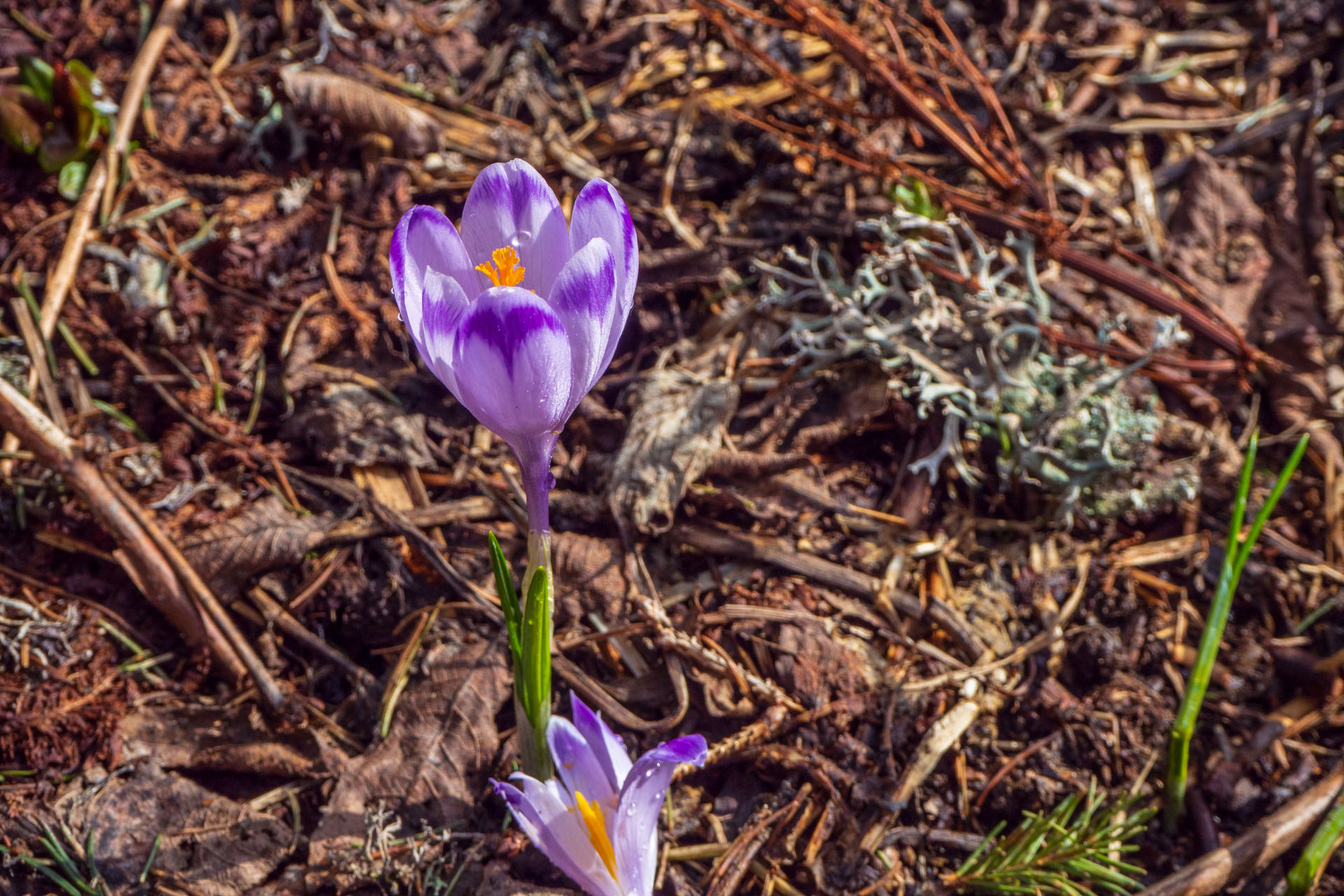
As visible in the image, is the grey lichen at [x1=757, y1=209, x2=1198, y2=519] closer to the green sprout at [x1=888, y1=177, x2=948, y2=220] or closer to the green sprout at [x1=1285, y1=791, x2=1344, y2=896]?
the green sprout at [x1=888, y1=177, x2=948, y2=220]

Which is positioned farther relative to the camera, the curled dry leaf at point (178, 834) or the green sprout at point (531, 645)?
the curled dry leaf at point (178, 834)

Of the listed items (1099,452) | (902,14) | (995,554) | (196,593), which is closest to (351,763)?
(196,593)

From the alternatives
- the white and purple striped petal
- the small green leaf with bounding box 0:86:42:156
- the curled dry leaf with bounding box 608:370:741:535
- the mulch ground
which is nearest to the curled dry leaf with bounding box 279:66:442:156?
the mulch ground

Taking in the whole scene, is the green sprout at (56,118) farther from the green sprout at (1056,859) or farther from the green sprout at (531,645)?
the green sprout at (1056,859)

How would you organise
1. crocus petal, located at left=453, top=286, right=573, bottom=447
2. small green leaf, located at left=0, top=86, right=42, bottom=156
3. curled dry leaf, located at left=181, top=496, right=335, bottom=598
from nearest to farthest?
crocus petal, located at left=453, top=286, right=573, bottom=447 < curled dry leaf, located at left=181, top=496, right=335, bottom=598 < small green leaf, located at left=0, top=86, right=42, bottom=156

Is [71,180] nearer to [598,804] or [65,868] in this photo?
[65,868]

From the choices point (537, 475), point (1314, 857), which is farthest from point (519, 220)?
point (1314, 857)

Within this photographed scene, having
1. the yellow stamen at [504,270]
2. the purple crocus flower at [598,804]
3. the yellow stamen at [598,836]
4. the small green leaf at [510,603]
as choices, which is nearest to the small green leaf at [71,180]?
the yellow stamen at [504,270]
